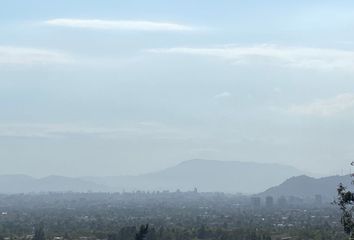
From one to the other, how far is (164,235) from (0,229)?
115 feet

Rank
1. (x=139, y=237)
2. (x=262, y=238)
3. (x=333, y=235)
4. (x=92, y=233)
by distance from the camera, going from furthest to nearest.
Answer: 1. (x=92, y=233)
2. (x=333, y=235)
3. (x=262, y=238)
4. (x=139, y=237)

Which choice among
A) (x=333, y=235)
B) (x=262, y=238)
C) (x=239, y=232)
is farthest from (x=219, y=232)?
(x=333, y=235)

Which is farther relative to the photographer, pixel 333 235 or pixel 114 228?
pixel 114 228

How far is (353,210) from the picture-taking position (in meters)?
22.9

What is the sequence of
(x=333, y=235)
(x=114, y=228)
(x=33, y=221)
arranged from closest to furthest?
1. (x=333, y=235)
2. (x=114, y=228)
3. (x=33, y=221)

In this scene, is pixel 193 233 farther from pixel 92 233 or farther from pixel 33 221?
pixel 33 221

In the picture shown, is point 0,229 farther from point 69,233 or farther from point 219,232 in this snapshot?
point 219,232

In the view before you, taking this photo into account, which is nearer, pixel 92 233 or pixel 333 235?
pixel 333 235

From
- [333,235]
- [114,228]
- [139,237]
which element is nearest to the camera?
[139,237]

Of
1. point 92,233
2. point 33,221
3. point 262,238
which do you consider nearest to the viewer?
point 262,238

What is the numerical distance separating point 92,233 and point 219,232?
1920 cm

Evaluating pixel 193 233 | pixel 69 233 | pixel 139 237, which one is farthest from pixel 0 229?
pixel 139 237

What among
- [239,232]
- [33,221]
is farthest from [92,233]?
[33,221]

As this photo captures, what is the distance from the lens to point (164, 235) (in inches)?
3398
